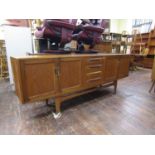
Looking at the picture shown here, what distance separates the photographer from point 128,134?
1.35 metres

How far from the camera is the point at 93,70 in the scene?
1.88m

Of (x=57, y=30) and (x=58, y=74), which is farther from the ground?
(x=57, y=30)

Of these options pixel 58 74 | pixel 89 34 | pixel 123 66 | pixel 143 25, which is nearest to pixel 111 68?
pixel 123 66

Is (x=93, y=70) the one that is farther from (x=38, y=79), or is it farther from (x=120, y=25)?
(x=120, y=25)

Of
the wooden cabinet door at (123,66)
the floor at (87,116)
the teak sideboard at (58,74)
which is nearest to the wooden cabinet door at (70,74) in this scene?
the teak sideboard at (58,74)

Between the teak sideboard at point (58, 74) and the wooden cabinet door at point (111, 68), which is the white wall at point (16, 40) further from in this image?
the wooden cabinet door at point (111, 68)

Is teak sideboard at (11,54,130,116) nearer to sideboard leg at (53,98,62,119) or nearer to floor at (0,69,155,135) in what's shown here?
sideboard leg at (53,98,62,119)

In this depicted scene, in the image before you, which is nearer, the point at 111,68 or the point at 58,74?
the point at 58,74

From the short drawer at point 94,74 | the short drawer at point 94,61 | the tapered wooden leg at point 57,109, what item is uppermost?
the short drawer at point 94,61

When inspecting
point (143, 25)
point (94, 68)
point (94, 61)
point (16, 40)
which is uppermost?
point (143, 25)

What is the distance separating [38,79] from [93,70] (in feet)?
2.79

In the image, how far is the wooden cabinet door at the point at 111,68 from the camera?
6.81 ft

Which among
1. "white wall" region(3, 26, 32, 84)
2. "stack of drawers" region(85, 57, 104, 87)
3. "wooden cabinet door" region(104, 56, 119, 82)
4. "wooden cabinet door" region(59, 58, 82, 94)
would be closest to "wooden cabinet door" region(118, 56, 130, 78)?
"wooden cabinet door" region(104, 56, 119, 82)
